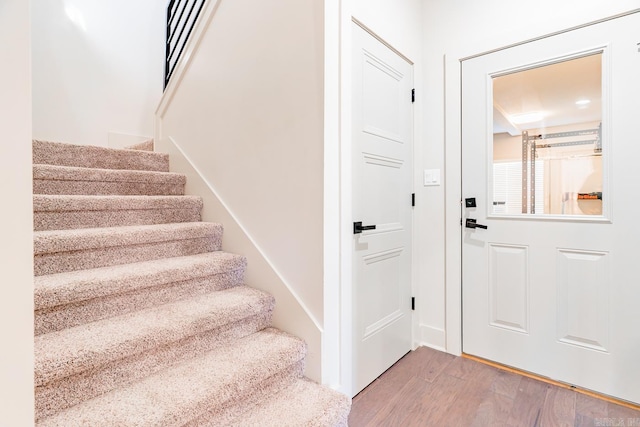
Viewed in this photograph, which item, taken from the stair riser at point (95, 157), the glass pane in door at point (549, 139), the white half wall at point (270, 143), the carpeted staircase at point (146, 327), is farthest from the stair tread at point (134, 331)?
the glass pane in door at point (549, 139)

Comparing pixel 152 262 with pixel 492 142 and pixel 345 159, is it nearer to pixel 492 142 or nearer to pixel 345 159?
pixel 345 159

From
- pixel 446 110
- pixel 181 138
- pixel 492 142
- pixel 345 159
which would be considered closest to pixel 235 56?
pixel 181 138

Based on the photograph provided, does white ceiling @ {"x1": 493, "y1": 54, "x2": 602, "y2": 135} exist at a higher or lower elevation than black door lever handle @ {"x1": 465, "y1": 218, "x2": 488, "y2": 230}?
higher

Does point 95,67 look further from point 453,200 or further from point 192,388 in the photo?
point 453,200

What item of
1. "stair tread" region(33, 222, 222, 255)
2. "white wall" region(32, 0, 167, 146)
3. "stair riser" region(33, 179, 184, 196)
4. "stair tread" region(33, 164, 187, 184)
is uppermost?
"white wall" region(32, 0, 167, 146)

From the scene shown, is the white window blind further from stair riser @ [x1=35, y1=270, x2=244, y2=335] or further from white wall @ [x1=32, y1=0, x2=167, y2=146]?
white wall @ [x1=32, y1=0, x2=167, y2=146]

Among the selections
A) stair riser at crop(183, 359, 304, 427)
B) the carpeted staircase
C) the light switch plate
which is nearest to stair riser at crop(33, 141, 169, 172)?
the carpeted staircase

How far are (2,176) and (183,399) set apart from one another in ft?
2.79

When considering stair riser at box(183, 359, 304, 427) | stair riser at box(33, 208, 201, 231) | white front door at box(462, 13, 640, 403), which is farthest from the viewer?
white front door at box(462, 13, 640, 403)

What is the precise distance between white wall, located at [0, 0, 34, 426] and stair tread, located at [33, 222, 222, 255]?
94 centimetres

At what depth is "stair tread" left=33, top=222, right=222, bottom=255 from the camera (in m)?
1.35

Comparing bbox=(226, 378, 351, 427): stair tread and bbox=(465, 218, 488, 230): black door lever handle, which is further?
bbox=(465, 218, 488, 230): black door lever handle

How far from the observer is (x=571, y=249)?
1.81 metres

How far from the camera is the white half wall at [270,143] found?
1.47 m
